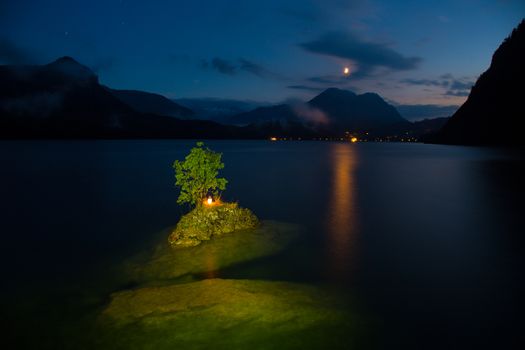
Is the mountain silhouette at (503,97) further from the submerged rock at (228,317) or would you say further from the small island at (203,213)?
the submerged rock at (228,317)

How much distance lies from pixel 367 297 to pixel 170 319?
7789mm

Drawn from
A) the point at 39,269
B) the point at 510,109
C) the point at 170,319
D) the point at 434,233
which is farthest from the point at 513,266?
the point at 510,109

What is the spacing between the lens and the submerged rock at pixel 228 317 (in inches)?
420

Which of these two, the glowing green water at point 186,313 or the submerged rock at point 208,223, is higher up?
the submerged rock at point 208,223

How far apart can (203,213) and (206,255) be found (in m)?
4.47

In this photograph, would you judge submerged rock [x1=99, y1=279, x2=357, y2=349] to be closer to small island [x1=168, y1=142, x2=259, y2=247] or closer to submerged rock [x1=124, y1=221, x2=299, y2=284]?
submerged rock [x1=124, y1=221, x2=299, y2=284]

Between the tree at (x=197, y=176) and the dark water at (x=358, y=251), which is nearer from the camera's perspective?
the dark water at (x=358, y=251)

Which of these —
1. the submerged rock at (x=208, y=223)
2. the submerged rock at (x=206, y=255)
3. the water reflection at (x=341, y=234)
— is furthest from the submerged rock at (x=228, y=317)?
the submerged rock at (x=208, y=223)

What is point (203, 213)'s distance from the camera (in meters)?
22.6

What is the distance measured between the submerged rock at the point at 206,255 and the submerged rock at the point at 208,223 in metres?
0.52

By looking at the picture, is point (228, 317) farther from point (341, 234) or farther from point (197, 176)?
point (197, 176)

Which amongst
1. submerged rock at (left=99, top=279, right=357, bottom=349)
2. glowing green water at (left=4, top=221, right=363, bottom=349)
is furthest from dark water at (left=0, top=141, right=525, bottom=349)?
submerged rock at (left=99, top=279, right=357, bottom=349)

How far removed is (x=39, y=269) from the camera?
1733cm

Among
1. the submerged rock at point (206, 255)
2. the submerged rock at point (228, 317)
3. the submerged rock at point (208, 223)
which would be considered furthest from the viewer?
the submerged rock at point (208, 223)
